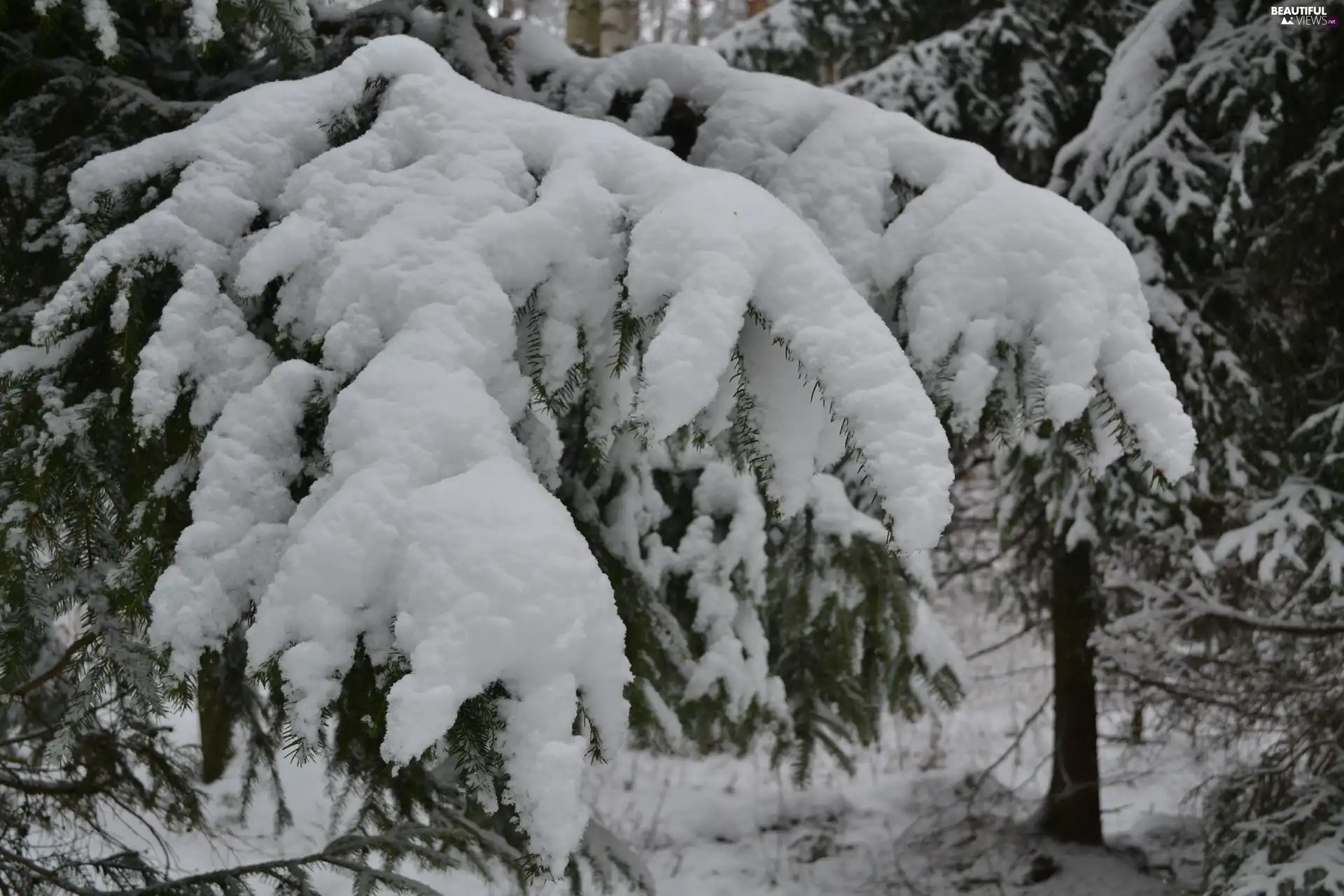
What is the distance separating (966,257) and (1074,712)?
4980mm

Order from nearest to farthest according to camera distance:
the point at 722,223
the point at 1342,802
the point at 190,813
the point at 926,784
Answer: the point at 722,223 < the point at 190,813 < the point at 1342,802 < the point at 926,784

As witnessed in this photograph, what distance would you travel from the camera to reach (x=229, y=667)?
2.82m

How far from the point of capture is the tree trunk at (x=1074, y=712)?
5.70 m

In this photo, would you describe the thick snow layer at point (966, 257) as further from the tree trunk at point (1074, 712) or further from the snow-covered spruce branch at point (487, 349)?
the tree trunk at point (1074, 712)

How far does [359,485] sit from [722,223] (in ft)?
2.16

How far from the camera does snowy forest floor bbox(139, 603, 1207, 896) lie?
5.54 m

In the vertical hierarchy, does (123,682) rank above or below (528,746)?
below

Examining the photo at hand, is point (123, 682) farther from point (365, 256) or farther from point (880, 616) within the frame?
point (880, 616)

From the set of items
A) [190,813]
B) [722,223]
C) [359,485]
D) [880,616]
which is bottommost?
[190,813]

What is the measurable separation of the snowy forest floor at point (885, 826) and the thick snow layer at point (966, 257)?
130 inches

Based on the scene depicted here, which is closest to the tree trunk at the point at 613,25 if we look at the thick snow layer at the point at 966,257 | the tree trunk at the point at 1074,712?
the thick snow layer at the point at 966,257

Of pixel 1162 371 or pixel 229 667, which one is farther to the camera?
pixel 229 667

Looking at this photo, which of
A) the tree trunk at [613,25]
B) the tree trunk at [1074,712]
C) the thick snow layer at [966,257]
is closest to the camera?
the thick snow layer at [966,257]

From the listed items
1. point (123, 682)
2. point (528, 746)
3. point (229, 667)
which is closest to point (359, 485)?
point (528, 746)
